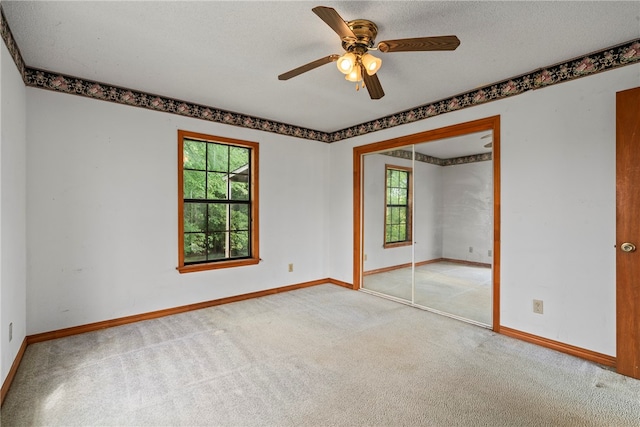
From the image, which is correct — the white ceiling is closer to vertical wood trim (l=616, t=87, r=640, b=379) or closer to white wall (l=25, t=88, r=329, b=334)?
white wall (l=25, t=88, r=329, b=334)

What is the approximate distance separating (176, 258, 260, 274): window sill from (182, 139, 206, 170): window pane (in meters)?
1.19

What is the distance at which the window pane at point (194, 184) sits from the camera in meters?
3.68

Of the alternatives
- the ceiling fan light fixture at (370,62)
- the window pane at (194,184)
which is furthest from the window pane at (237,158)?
the ceiling fan light fixture at (370,62)

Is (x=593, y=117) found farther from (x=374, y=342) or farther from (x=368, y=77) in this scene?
(x=374, y=342)

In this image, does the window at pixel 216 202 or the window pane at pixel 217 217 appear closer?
the window at pixel 216 202

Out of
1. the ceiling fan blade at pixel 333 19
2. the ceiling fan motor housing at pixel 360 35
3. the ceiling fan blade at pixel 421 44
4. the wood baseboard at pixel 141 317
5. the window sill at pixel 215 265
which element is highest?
the ceiling fan motor housing at pixel 360 35

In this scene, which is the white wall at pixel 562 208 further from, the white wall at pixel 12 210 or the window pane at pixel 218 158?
the white wall at pixel 12 210

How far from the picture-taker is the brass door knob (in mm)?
2218

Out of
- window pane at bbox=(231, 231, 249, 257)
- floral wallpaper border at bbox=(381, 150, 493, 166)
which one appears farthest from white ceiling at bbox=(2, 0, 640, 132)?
window pane at bbox=(231, 231, 249, 257)

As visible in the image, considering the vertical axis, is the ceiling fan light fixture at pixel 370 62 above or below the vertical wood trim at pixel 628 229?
above

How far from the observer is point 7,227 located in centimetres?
210

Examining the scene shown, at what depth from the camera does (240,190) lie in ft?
13.6

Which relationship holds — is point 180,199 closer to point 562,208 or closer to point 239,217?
point 239,217

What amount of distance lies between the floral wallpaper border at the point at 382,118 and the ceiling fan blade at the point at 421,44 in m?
1.53
